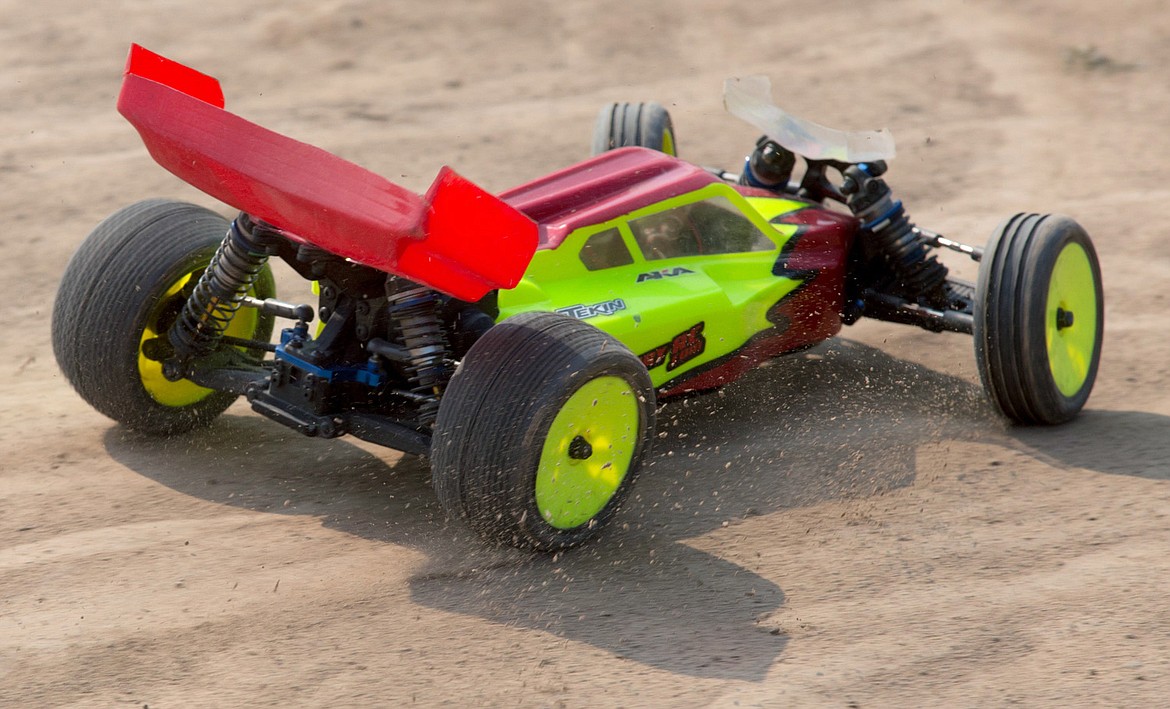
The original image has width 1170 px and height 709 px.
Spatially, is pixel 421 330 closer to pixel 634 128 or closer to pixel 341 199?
pixel 341 199

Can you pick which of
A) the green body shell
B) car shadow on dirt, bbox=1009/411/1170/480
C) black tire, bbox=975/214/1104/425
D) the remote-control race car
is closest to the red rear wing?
the remote-control race car

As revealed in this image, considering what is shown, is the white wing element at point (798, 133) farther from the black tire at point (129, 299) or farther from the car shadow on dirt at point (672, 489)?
the black tire at point (129, 299)

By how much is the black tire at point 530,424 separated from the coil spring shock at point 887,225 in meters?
2.07

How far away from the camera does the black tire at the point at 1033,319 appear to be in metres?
6.04

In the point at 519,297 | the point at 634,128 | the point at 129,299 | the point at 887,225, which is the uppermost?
the point at 634,128

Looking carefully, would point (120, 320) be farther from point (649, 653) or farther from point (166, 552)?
point (649, 653)

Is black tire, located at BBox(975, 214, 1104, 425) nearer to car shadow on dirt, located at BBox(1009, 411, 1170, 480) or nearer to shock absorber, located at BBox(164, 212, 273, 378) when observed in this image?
car shadow on dirt, located at BBox(1009, 411, 1170, 480)

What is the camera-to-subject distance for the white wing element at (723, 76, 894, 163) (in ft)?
21.9

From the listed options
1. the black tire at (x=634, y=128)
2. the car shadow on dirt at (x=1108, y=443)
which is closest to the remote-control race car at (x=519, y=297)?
the car shadow on dirt at (x=1108, y=443)

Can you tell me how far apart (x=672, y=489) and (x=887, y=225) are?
5.86ft

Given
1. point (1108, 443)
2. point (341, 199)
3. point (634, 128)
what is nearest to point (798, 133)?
point (634, 128)

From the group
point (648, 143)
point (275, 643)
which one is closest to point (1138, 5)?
point (648, 143)

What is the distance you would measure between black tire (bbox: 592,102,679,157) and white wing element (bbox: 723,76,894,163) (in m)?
1.12

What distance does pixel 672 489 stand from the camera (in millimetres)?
5703
